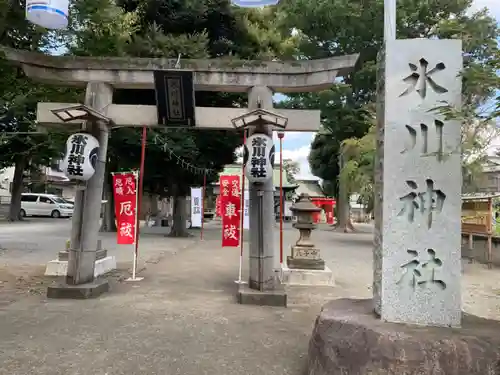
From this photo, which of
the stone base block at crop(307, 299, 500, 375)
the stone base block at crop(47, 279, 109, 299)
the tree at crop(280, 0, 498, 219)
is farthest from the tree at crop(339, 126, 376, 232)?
the stone base block at crop(307, 299, 500, 375)

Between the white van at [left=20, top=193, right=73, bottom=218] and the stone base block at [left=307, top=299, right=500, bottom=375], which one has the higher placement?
the white van at [left=20, top=193, right=73, bottom=218]

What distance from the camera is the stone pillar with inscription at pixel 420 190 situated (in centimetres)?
398

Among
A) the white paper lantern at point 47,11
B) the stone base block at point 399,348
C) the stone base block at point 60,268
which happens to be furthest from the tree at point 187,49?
the stone base block at point 399,348

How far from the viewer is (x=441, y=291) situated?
3.99m

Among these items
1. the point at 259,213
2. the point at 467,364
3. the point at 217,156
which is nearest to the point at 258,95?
the point at 259,213

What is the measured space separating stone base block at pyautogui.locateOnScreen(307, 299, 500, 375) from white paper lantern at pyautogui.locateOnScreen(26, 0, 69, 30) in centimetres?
596

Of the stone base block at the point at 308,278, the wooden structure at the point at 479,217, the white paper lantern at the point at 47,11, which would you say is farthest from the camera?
the wooden structure at the point at 479,217

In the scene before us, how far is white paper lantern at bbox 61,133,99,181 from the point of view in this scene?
7531mm

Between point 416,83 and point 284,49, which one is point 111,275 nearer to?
point 416,83

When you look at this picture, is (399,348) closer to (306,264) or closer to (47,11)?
(306,264)

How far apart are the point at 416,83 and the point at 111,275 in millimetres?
8000

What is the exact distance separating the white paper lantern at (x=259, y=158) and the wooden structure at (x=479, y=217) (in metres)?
8.61

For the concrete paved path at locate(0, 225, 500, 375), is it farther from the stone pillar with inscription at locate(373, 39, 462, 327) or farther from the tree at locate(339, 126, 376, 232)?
the tree at locate(339, 126, 376, 232)

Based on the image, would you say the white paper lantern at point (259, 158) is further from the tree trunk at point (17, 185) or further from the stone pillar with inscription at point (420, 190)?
the tree trunk at point (17, 185)
